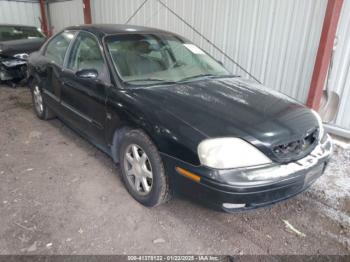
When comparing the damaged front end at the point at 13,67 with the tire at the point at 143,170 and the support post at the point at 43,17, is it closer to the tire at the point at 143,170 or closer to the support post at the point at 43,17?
the support post at the point at 43,17

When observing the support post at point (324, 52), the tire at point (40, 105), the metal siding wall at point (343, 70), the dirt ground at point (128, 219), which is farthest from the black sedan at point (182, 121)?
the metal siding wall at point (343, 70)

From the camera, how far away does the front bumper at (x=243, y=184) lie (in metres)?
1.72

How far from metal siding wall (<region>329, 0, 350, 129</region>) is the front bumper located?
87.0 inches

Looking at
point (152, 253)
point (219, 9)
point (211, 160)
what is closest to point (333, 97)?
point (219, 9)

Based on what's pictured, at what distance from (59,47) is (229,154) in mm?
2822

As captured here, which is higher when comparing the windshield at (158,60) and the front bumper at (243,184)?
the windshield at (158,60)

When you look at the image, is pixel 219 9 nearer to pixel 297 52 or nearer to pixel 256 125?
pixel 297 52

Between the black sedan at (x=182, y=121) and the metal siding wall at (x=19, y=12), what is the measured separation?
8431mm

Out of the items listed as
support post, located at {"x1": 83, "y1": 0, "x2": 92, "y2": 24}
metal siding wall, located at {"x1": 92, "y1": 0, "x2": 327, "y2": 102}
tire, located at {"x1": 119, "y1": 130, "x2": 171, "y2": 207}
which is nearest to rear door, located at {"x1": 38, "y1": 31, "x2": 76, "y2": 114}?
tire, located at {"x1": 119, "y1": 130, "x2": 171, "y2": 207}

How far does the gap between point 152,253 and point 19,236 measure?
1.01m

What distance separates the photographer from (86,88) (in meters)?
2.75

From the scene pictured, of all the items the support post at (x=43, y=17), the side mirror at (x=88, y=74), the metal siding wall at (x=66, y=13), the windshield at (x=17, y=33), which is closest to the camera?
the side mirror at (x=88, y=74)

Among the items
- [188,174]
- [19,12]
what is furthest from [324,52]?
[19,12]

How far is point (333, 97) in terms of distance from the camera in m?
3.79
